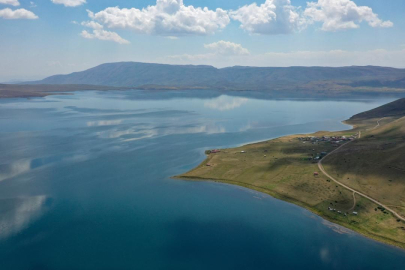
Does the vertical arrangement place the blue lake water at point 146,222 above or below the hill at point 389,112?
below

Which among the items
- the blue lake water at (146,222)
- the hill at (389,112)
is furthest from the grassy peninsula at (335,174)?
the hill at (389,112)

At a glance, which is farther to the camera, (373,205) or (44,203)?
(44,203)

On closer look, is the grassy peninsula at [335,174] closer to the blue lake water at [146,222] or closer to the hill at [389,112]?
the blue lake water at [146,222]

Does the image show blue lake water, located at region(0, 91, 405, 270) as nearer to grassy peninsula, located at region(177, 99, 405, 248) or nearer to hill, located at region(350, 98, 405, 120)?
grassy peninsula, located at region(177, 99, 405, 248)

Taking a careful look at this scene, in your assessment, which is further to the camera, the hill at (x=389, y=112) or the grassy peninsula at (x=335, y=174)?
the hill at (x=389, y=112)

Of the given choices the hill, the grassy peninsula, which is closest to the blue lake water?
the grassy peninsula

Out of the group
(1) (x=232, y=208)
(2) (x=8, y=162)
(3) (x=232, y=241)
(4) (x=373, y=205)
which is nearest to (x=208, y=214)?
(1) (x=232, y=208)

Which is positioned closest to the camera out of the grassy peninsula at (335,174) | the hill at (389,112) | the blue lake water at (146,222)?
the blue lake water at (146,222)

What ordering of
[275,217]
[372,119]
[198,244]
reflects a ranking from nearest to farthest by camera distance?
[198,244]
[275,217]
[372,119]

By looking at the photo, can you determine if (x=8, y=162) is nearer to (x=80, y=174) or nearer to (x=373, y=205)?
(x=80, y=174)
